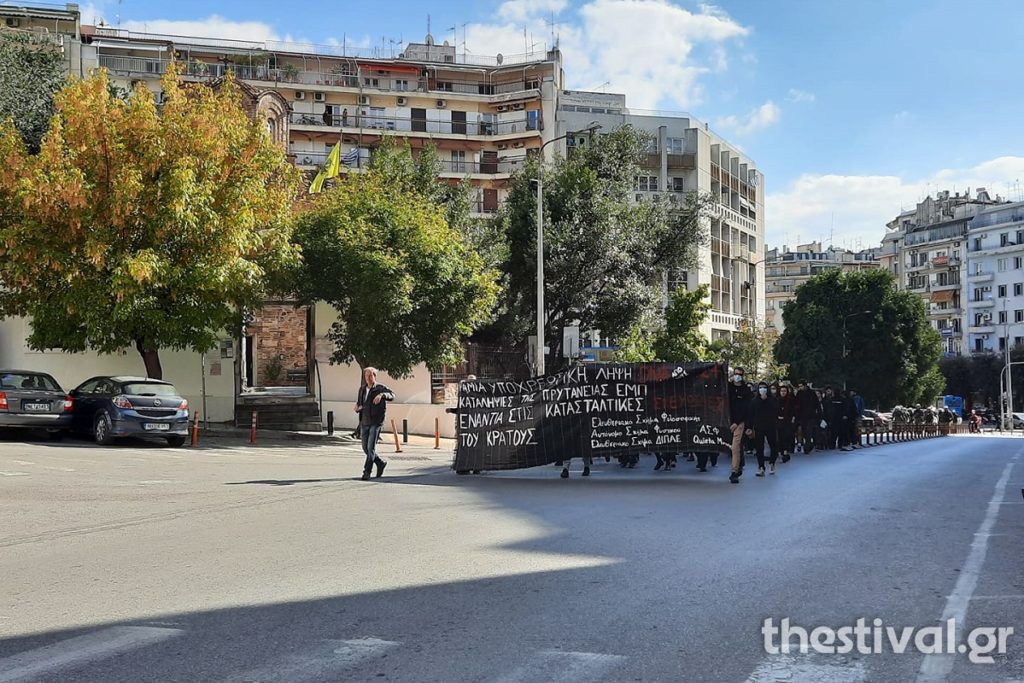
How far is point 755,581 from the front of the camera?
8.23 meters

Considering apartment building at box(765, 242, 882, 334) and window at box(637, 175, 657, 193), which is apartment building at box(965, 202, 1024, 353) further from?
window at box(637, 175, 657, 193)

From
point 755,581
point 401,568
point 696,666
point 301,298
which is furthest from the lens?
point 301,298

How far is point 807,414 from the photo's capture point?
27.1 m

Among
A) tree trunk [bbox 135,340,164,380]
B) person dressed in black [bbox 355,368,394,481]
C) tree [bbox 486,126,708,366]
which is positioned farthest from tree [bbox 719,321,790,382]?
person dressed in black [bbox 355,368,394,481]

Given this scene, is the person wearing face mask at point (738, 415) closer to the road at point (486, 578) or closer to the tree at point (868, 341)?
the road at point (486, 578)

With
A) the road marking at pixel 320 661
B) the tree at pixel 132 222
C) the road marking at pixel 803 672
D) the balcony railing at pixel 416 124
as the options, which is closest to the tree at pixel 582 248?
the tree at pixel 132 222

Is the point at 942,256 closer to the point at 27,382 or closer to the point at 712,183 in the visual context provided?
the point at 712,183

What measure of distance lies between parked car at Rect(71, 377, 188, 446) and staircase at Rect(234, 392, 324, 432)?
23.3 feet

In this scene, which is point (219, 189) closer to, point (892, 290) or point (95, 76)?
point (95, 76)

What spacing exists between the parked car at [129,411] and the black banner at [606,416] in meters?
9.08

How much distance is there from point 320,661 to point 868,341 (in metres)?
70.3

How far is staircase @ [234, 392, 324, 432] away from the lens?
32594mm

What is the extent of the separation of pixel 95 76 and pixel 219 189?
4.09 m

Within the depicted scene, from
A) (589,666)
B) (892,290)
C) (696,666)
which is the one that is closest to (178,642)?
(589,666)
